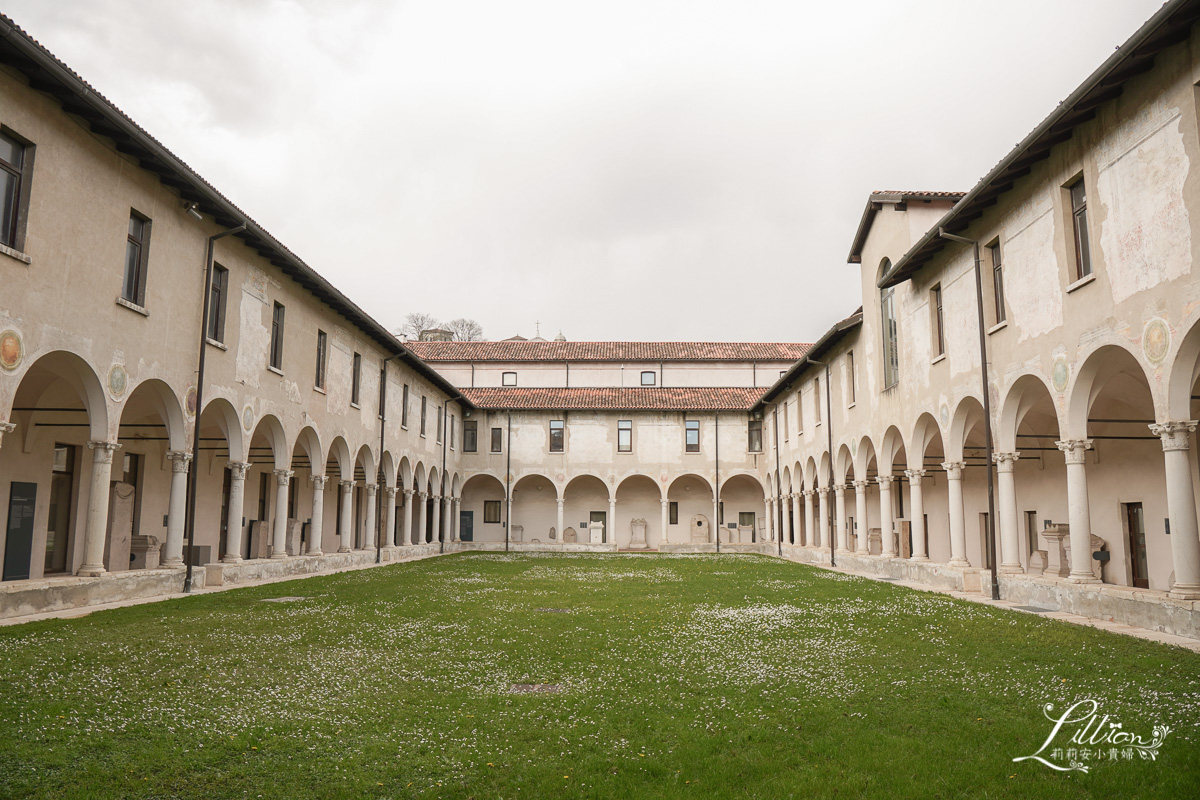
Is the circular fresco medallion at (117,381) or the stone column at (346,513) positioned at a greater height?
the circular fresco medallion at (117,381)

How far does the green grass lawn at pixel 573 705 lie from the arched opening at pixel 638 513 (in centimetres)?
3341

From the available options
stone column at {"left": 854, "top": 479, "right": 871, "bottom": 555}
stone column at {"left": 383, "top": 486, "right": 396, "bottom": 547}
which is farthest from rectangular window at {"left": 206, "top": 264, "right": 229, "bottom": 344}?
stone column at {"left": 854, "top": 479, "right": 871, "bottom": 555}

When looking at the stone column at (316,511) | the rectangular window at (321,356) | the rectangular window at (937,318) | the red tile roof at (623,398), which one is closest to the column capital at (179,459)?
the rectangular window at (321,356)

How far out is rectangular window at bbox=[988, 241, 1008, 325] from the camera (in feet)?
55.3

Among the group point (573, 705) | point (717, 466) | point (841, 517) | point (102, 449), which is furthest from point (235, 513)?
point (717, 466)

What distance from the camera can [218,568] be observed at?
18.3m

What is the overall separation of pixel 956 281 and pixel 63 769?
61.9 ft

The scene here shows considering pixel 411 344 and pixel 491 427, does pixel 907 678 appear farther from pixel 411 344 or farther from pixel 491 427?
pixel 411 344

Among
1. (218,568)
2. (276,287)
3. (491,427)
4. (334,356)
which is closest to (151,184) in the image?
(276,287)

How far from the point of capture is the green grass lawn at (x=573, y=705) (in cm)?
548

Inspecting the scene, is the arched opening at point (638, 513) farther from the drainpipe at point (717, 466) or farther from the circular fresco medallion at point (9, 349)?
the circular fresco medallion at point (9, 349)

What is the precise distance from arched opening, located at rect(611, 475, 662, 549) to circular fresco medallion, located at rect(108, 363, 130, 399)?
33.7 meters

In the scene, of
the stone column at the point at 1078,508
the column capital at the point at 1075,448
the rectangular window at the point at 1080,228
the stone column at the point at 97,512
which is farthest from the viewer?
the stone column at the point at 97,512

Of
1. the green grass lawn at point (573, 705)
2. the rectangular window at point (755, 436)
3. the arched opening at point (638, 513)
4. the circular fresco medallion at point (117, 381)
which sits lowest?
the green grass lawn at point (573, 705)
